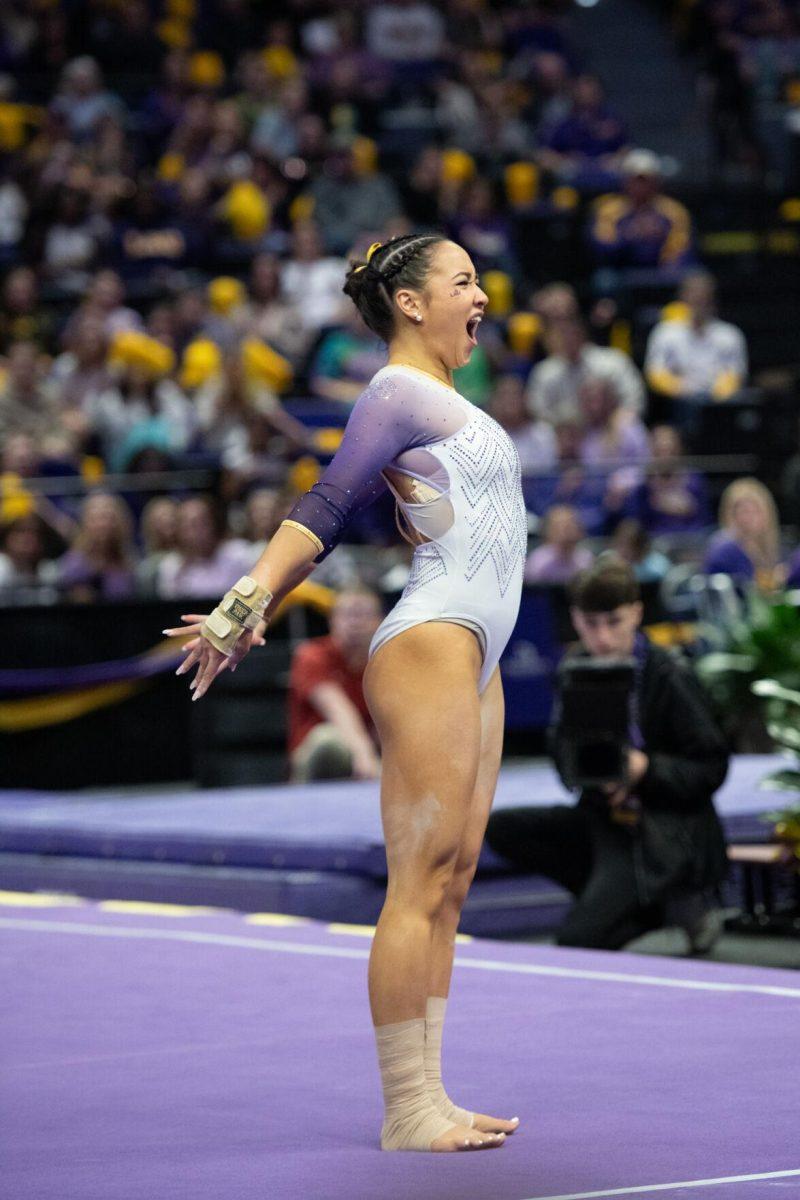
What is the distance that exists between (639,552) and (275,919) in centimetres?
506

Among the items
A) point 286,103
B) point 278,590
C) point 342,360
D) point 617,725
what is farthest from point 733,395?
point 278,590

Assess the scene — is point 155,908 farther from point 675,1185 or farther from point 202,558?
point 202,558

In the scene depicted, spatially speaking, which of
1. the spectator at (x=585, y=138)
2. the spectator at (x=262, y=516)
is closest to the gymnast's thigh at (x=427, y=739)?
the spectator at (x=262, y=516)

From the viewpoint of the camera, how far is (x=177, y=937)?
5.89 m

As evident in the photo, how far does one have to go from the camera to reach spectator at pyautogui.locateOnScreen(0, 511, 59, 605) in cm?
1042

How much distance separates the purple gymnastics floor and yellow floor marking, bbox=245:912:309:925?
0.18 metres

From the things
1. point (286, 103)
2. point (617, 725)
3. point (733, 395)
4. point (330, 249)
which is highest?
point (286, 103)

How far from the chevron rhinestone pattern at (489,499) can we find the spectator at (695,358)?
32.6 ft

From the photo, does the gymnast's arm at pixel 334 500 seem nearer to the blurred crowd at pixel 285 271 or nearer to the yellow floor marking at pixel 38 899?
A: the yellow floor marking at pixel 38 899

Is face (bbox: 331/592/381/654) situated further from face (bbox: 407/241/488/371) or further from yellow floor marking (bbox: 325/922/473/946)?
face (bbox: 407/241/488/371)

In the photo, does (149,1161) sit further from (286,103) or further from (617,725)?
(286,103)

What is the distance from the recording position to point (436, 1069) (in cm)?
341

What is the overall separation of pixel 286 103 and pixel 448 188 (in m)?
1.65

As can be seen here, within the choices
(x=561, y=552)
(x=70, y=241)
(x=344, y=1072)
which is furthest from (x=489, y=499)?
(x=70, y=241)
